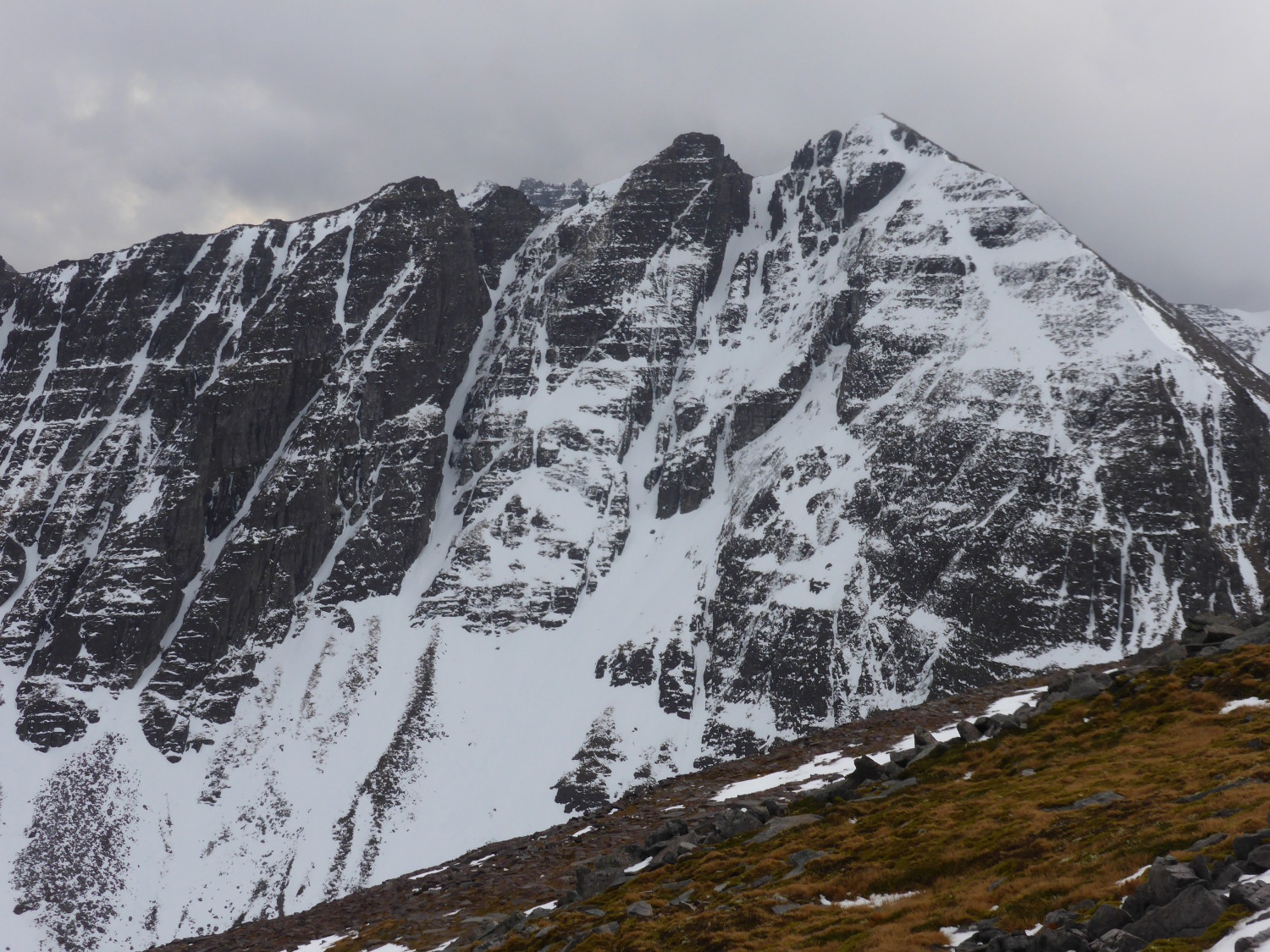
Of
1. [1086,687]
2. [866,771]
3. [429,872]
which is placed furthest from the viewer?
[429,872]

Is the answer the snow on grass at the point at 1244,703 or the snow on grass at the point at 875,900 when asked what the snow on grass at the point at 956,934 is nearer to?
the snow on grass at the point at 875,900

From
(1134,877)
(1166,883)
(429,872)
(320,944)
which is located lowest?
(429,872)

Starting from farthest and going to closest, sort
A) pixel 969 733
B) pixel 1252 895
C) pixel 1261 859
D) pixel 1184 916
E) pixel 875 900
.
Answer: pixel 969 733
pixel 875 900
pixel 1261 859
pixel 1184 916
pixel 1252 895

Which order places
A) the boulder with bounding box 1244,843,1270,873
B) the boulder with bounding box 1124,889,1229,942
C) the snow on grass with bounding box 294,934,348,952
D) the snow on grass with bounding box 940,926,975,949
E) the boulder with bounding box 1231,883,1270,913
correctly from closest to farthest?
the boulder with bounding box 1231,883,1270,913, the boulder with bounding box 1124,889,1229,942, the boulder with bounding box 1244,843,1270,873, the snow on grass with bounding box 940,926,975,949, the snow on grass with bounding box 294,934,348,952

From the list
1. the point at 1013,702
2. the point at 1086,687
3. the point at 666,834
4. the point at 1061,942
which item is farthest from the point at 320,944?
the point at 1013,702

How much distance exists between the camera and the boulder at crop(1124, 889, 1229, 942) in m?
12.6

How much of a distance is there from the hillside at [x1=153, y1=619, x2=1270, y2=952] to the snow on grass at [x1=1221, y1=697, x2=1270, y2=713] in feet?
0.32

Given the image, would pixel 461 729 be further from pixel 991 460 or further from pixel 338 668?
pixel 991 460

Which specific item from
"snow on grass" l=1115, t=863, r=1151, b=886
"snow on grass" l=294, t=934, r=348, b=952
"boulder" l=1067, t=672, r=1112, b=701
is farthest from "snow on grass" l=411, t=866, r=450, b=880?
"snow on grass" l=1115, t=863, r=1151, b=886

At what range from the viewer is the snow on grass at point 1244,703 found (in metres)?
27.2

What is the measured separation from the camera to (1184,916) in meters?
12.8

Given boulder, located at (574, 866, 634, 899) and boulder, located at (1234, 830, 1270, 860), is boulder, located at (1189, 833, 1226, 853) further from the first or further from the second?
boulder, located at (574, 866, 634, 899)

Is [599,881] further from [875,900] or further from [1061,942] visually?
[1061,942]

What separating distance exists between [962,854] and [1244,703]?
1440 centimetres
